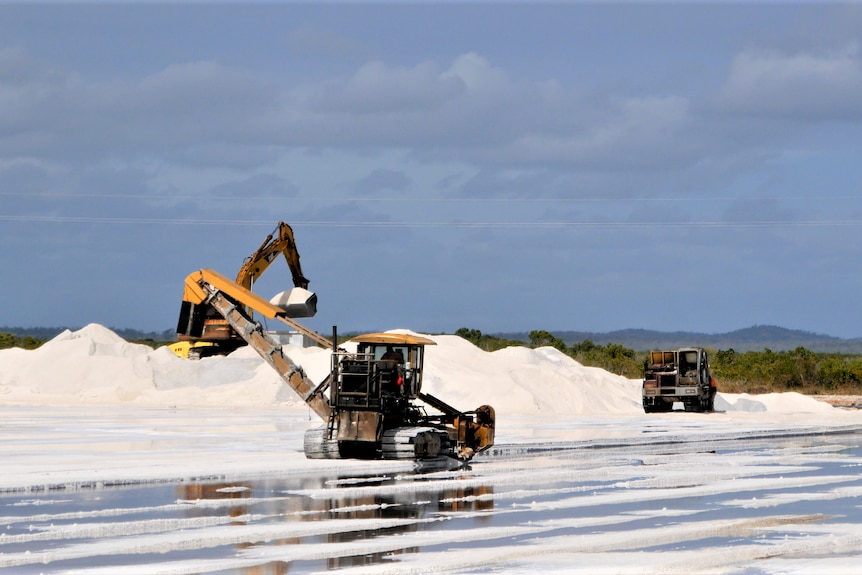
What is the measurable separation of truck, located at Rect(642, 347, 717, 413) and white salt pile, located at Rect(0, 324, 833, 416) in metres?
2.45

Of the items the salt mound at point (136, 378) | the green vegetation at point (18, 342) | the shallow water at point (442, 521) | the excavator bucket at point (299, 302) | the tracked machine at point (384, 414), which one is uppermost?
the green vegetation at point (18, 342)

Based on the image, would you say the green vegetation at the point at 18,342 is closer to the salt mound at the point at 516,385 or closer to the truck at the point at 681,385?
the salt mound at the point at 516,385

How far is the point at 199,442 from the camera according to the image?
3009 centimetres

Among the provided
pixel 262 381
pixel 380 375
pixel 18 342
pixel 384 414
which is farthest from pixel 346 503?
pixel 18 342

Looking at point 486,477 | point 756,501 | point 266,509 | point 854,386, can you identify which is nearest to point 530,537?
point 266,509

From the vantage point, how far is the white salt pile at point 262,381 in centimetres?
5309

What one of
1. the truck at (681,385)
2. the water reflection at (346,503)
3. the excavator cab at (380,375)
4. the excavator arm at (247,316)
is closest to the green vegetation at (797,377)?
the truck at (681,385)

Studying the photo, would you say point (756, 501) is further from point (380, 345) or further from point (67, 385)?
point (67, 385)

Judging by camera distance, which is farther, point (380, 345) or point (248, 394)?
point (248, 394)

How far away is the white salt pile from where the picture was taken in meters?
53.1

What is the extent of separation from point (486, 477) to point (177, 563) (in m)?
10.3

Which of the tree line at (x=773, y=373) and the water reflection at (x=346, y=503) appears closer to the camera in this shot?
the water reflection at (x=346, y=503)

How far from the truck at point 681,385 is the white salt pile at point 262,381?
245 centimetres

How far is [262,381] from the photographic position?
188 ft
